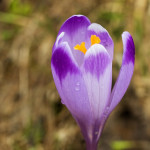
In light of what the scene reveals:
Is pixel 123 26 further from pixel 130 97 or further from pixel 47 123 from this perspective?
pixel 47 123

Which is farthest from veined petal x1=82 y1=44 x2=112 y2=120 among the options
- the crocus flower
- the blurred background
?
the blurred background

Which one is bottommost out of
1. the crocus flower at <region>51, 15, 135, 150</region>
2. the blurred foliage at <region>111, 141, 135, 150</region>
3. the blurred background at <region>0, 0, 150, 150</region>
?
the blurred foliage at <region>111, 141, 135, 150</region>

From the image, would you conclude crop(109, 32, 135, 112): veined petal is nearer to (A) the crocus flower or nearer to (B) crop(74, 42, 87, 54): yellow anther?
(A) the crocus flower

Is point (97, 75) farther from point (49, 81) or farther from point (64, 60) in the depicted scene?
point (49, 81)

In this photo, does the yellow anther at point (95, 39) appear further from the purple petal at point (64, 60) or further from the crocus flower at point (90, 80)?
the purple petal at point (64, 60)

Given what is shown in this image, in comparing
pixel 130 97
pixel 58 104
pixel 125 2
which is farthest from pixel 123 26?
pixel 58 104

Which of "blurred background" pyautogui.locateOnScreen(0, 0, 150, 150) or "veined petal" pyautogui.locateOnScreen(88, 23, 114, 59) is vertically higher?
"veined petal" pyautogui.locateOnScreen(88, 23, 114, 59)

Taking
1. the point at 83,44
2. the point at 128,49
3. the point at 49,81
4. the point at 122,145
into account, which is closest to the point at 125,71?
the point at 128,49
